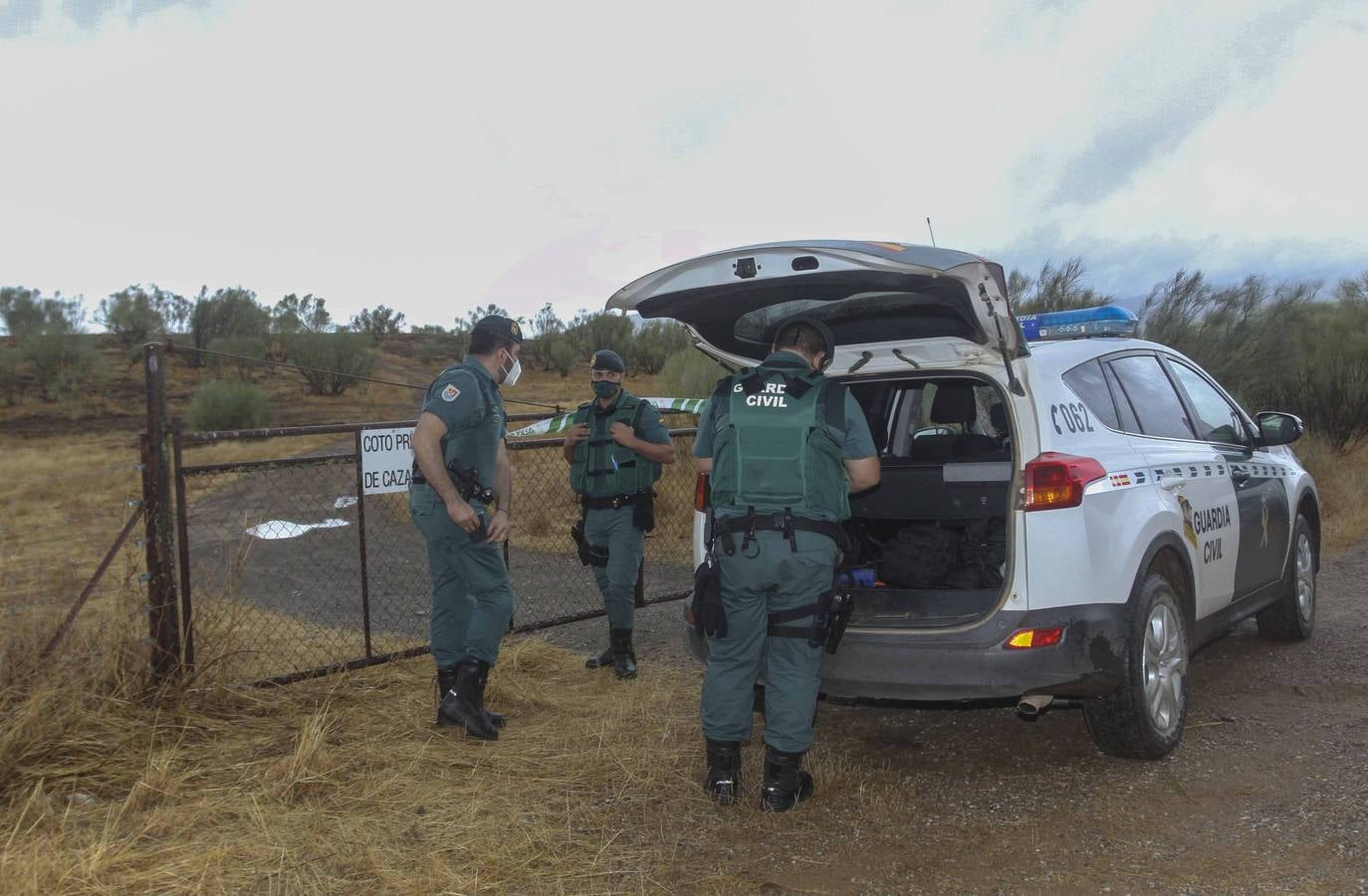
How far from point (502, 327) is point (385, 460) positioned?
4.09 feet

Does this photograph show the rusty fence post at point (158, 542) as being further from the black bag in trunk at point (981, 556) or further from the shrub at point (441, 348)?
the shrub at point (441, 348)

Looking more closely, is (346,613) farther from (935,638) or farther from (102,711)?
(935,638)

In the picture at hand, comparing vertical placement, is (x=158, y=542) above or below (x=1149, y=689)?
above

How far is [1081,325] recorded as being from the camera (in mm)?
5191

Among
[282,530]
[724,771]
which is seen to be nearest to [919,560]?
[724,771]

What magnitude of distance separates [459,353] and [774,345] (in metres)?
34.1

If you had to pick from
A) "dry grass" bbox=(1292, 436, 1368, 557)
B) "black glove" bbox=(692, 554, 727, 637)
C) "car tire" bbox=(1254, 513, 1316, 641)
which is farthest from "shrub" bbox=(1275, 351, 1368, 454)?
"black glove" bbox=(692, 554, 727, 637)

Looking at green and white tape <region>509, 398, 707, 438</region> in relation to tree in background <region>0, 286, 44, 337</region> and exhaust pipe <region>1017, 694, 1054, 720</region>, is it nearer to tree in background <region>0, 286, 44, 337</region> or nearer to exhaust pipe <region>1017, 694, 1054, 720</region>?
exhaust pipe <region>1017, 694, 1054, 720</region>

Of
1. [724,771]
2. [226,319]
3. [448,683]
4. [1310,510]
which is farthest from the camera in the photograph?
[226,319]

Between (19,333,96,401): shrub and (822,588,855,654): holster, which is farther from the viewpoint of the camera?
(19,333,96,401): shrub

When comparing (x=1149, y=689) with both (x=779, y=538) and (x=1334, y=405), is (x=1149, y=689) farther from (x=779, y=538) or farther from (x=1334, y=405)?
(x=1334, y=405)

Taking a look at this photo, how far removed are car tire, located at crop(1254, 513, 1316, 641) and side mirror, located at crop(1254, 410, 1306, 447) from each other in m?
0.65

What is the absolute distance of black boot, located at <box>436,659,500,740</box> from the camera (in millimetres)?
4848

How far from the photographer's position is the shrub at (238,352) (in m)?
30.9
